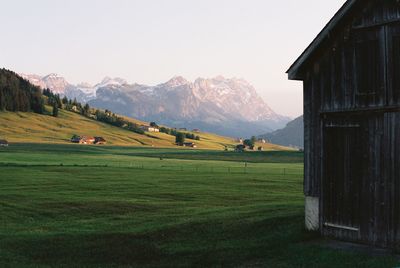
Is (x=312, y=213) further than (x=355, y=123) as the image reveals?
Yes

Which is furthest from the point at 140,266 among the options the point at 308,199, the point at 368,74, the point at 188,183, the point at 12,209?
the point at 188,183

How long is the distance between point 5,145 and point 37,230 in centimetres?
13855

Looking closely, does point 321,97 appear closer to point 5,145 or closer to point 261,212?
point 261,212

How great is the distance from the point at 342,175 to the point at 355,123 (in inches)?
81.5

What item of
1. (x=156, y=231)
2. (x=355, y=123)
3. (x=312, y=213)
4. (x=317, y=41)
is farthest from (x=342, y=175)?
(x=156, y=231)

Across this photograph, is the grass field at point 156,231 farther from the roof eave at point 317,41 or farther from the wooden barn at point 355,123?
the roof eave at point 317,41

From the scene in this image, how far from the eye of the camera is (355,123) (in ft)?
70.1

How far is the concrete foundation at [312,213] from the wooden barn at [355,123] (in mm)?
41

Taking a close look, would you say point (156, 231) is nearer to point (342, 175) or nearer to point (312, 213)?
point (312, 213)

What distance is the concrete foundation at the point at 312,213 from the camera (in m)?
22.9

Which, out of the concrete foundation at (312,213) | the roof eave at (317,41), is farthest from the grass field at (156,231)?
the roof eave at (317,41)

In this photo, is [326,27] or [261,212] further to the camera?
[261,212]

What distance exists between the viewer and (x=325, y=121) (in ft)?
74.0

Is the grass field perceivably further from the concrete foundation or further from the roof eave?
the roof eave
